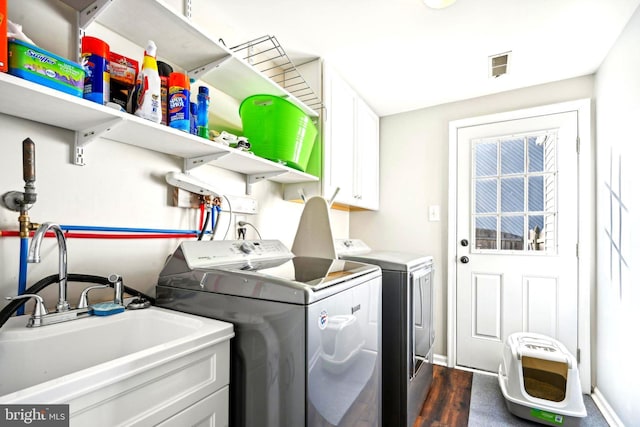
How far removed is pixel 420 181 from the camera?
2.89m

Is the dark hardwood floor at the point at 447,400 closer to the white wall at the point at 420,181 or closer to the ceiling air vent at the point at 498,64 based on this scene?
the white wall at the point at 420,181

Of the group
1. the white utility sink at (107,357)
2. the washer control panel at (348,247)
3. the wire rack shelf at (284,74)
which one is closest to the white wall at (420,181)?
the washer control panel at (348,247)

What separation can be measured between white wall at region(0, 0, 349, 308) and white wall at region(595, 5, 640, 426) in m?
2.26

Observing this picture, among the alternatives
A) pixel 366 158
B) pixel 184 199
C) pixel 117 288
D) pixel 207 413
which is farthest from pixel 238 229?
pixel 366 158

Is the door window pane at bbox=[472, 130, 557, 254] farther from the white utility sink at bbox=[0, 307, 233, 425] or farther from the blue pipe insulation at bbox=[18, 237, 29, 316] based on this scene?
the blue pipe insulation at bbox=[18, 237, 29, 316]

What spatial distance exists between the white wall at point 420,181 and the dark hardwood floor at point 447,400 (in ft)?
0.86

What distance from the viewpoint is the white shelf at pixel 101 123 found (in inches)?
32.4

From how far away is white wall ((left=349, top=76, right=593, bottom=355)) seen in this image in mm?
2721

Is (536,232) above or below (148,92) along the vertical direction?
below

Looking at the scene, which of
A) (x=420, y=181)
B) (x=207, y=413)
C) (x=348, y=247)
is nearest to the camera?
(x=207, y=413)

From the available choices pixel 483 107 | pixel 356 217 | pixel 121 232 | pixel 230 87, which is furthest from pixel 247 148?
pixel 483 107

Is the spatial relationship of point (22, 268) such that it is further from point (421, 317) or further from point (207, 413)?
point (421, 317)

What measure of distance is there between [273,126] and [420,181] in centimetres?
173

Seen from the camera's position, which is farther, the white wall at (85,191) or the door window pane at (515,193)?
the door window pane at (515,193)
